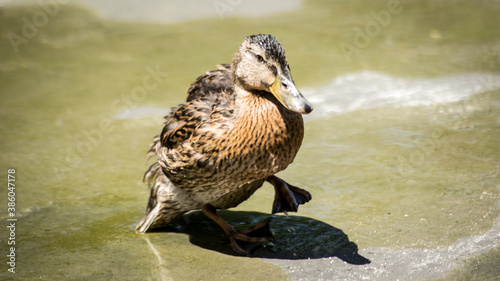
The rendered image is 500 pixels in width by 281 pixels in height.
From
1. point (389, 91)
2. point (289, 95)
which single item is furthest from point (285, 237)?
point (389, 91)

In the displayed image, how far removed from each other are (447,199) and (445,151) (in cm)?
97

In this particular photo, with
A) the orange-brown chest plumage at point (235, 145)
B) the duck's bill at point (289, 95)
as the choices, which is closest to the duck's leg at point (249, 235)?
the orange-brown chest plumage at point (235, 145)

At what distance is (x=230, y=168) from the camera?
3.86 m

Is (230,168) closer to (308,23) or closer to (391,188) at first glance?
(391,188)

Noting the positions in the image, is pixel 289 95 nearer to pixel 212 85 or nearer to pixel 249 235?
pixel 212 85

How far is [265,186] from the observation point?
5.25 m

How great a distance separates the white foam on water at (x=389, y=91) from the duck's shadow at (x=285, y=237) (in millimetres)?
2053

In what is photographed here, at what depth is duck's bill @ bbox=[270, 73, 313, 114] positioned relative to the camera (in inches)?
142

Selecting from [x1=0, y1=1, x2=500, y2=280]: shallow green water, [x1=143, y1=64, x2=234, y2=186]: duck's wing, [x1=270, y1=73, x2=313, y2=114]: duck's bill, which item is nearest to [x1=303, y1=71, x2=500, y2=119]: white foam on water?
[x1=0, y1=1, x2=500, y2=280]: shallow green water

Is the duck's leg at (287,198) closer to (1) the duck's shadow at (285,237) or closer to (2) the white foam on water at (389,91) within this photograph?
(1) the duck's shadow at (285,237)

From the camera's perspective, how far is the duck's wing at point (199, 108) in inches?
163

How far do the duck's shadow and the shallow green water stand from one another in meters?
0.02

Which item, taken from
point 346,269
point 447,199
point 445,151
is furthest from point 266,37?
point 445,151

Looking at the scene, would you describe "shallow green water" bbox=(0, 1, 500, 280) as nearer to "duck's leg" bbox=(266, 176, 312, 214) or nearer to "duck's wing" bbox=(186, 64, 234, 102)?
"duck's leg" bbox=(266, 176, 312, 214)
